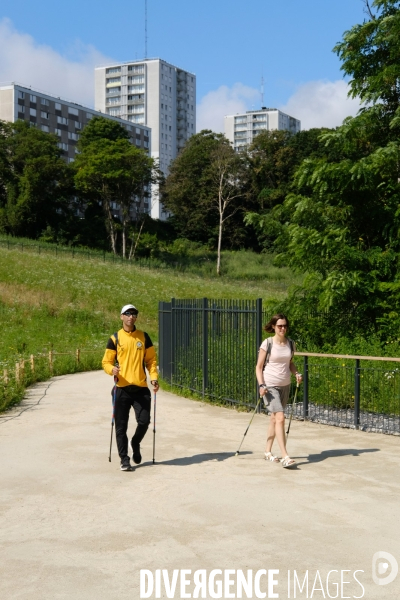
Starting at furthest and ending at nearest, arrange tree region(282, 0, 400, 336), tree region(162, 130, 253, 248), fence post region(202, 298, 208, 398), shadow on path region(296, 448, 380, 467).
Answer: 1. tree region(162, 130, 253, 248)
2. tree region(282, 0, 400, 336)
3. fence post region(202, 298, 208, 398)
4. shadow on path region(296, 448, 380, 467)

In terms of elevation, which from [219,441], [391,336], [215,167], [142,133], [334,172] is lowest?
[219,441]

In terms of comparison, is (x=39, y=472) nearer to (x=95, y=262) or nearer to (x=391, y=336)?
(x=391, y=336)

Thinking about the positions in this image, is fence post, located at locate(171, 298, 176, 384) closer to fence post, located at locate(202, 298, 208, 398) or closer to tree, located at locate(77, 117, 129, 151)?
fence post, located at locate(202, 298, 208, 398)

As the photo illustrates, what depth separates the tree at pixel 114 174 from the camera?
76.5m

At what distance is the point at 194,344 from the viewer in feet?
52.7

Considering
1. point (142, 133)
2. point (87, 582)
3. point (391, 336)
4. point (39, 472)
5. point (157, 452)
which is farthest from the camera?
point (142, 133)

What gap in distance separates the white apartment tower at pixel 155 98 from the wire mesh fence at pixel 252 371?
424ft

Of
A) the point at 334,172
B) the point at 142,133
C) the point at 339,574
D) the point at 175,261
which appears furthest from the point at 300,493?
the point at 142,133

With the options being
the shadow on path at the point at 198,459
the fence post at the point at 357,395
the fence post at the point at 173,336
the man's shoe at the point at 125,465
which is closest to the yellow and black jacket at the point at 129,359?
the man's shoe at the point at 125,465

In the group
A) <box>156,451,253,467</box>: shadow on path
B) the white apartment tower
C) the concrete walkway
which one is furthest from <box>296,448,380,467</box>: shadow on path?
the white apartment tower

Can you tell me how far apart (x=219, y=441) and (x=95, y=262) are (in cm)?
5255

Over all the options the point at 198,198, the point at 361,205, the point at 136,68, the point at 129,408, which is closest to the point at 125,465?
the point at 129,408

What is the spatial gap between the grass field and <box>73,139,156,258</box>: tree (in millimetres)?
13652

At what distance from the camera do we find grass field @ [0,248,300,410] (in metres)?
31.4
